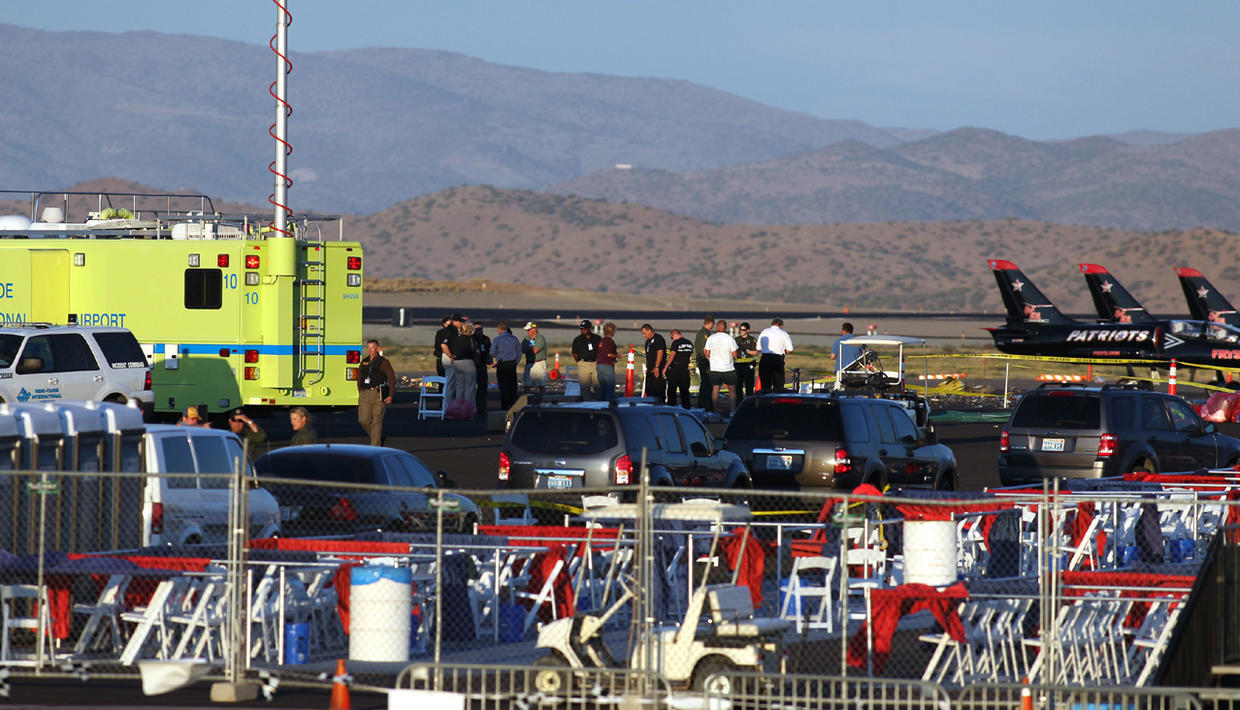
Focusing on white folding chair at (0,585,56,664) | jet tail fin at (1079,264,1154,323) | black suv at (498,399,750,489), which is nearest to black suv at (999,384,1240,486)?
black suv at (498,399,750,489)

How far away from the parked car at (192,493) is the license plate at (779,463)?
6.58 m

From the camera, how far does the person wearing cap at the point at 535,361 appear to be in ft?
109

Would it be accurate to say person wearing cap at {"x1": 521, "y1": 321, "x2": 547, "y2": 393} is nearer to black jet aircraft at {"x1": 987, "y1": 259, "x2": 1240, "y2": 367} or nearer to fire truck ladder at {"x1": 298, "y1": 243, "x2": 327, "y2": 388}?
fire truck ladder at {"x1": 298, "y1": 243, "x2": 327, "y2": 388}

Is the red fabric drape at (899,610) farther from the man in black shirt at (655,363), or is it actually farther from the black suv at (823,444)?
the man in black shirt at (655,363)

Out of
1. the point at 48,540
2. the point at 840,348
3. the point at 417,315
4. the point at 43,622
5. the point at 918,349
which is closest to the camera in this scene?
the point at 43,622

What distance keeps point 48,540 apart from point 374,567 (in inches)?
120

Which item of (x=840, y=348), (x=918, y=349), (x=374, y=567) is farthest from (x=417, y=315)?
(x=374, y=567)

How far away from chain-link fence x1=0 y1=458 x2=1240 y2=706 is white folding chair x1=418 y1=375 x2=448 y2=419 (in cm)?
1607

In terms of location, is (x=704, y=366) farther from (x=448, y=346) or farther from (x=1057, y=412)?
(x=1057, y=412)

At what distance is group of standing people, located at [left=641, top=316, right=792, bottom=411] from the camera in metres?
31.8

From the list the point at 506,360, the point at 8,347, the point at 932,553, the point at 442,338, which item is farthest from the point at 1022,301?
the point at 932,553

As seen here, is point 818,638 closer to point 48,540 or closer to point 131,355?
point 48,540

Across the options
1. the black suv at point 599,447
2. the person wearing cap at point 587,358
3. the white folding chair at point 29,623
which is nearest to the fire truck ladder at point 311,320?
the person wearing cap at point 587,358

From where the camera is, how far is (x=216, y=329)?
1020 inches
